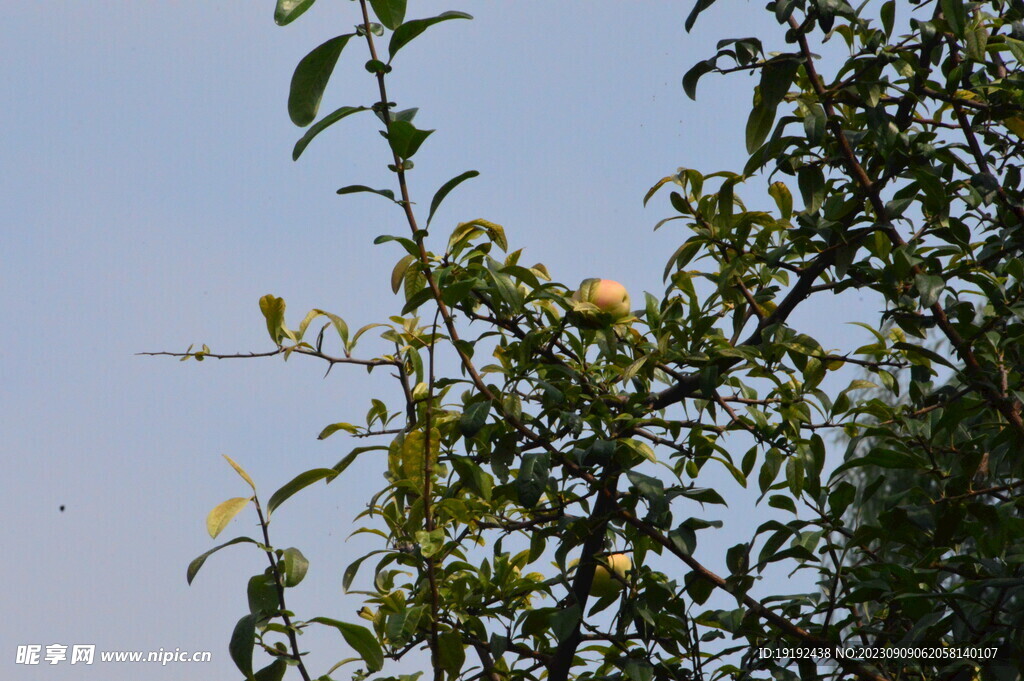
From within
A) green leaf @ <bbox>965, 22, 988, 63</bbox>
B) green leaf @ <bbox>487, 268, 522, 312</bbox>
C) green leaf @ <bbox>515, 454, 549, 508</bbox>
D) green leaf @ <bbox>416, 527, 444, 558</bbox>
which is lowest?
green leaf @ <bbox>416, 527, 444, 558</bbox>

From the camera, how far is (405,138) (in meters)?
0.89

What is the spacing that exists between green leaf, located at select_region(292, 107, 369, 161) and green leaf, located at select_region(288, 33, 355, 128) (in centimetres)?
2

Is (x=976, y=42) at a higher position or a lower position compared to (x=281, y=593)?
higher

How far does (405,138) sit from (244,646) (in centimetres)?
53

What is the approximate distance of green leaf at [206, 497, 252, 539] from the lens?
0.94 metres

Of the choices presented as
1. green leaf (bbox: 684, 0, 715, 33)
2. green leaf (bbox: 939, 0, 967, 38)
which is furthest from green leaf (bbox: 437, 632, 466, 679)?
green leaf (bbox: 939, 0, 967, 38)

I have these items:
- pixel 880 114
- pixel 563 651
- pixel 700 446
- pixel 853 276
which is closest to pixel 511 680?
pixel 563 651

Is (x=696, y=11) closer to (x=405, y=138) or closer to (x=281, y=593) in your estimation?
(x=405, y=138)

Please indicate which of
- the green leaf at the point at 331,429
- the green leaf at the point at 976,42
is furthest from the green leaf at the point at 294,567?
the green leaf at the point at 976,42

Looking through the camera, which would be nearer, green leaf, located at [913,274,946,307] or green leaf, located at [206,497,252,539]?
green leaf, located at [206,497,252,539]

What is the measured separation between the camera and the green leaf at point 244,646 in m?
0.90

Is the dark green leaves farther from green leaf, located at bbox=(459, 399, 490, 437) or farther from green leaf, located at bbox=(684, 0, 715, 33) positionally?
green leaf, located at bbox=(459, 399, 490, 437)

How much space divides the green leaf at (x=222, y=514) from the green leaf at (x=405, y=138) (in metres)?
0.41

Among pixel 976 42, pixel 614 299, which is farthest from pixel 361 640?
pixel 976 42
